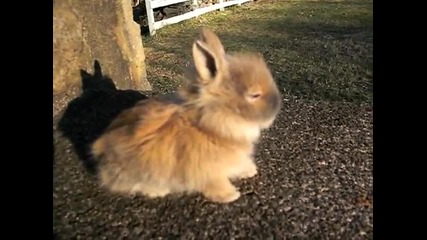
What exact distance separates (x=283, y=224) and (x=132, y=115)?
0.64m

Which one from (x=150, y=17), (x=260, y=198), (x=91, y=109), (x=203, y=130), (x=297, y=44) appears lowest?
(x=297, y=44)

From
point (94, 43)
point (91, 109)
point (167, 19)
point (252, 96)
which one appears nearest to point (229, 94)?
point (252, 96)

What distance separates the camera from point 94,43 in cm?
227

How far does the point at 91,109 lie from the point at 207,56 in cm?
93

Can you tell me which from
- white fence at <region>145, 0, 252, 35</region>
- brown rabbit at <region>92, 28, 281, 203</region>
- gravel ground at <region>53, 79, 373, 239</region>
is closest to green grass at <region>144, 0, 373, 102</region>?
white fence at <region>145, 0, 252, 35</region>

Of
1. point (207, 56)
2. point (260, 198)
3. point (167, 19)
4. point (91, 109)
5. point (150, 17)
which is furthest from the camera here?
point (167, 19)

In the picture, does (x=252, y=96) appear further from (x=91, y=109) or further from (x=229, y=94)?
(x=91, y=109)

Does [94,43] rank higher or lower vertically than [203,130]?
higher

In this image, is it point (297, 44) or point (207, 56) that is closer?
point (207, 56)

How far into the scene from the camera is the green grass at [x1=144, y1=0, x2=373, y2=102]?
127 inches

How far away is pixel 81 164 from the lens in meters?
1.77
